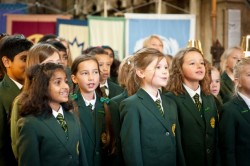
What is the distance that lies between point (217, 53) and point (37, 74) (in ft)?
16.4

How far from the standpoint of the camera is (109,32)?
9.34m

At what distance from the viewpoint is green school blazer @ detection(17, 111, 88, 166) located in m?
2.82

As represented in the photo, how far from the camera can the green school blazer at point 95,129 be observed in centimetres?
351

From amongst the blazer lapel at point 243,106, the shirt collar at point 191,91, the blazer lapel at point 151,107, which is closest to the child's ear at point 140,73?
the blazer lapel at point 151,107

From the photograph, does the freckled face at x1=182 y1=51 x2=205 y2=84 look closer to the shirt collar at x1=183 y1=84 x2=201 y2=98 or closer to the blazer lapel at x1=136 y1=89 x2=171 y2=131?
the shirt collar at x1=183 y1=84 x2=201 y2=98

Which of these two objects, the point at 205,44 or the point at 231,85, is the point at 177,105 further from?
the point at 205,44

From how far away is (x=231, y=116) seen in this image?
346 cm

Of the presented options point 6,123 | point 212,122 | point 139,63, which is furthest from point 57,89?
point 212,122

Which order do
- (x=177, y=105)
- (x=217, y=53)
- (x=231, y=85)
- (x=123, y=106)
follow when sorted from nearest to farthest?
(x=123, y=106) < (x=177, y=105) < (x=231, y=85) < (x=217, y=53)

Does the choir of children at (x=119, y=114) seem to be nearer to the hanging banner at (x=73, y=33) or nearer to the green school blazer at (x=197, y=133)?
the green school blazer at (x=197, y=133)

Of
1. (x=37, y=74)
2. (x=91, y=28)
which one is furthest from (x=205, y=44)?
(x=37, y=74)

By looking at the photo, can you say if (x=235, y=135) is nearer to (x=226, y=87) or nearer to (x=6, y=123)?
(x=226, y=87)

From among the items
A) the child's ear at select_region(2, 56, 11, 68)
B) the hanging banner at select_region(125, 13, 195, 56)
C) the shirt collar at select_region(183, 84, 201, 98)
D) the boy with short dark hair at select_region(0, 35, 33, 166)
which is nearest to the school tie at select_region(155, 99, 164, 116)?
the shirt collar at select_region(183, 84, 201, 98)

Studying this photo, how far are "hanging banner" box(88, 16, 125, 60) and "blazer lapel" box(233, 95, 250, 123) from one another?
5745mm
